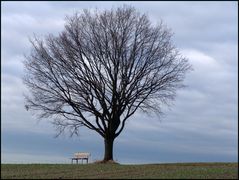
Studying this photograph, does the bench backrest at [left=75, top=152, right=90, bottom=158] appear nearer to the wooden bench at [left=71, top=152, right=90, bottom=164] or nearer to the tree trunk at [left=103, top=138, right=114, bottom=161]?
the wooden bench at [left=71, top=152, right=90, bottom=164]

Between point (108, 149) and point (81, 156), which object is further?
point (81, 156)

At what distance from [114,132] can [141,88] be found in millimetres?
3333

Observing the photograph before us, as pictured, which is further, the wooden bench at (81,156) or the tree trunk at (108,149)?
the wooden bench at (81,156)

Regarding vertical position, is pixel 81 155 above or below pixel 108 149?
below

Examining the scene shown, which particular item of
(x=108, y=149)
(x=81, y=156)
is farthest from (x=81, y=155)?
(x=108, y=149)

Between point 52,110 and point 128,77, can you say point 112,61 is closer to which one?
point 128,77

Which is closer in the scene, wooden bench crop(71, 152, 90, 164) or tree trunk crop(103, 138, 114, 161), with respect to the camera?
tree trunk crop(103, 138, 114, 161)

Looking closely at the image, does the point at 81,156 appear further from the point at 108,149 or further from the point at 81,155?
the point at 108,149

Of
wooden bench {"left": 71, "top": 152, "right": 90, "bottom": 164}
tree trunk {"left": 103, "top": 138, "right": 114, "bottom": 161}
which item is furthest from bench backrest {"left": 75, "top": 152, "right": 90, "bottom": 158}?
tree trunk {"left": 103, "top": 138, "right": 114, "bottom": 161}

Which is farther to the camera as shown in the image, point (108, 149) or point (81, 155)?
point (81, 155)

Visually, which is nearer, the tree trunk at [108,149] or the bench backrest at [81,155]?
the tree trunk at [108,149]

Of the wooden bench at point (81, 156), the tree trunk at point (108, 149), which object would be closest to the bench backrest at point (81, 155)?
the wooden bench at point (81, 156)

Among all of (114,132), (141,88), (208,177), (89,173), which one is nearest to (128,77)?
(141,88)

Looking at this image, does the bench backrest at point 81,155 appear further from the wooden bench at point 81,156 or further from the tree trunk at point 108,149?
the tree trunk at point 108,149
